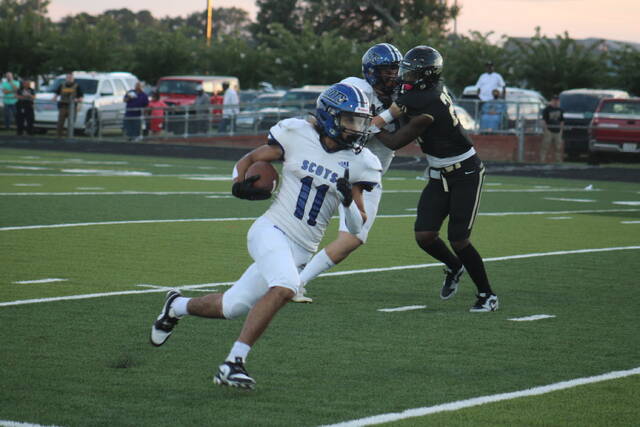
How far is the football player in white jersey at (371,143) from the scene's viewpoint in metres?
8.65

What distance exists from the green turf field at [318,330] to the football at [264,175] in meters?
1.01

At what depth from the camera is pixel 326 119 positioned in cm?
648

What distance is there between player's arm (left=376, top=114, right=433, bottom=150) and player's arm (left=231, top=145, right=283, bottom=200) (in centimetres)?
241

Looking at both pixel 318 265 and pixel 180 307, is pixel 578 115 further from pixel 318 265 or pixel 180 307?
pixel 180 307

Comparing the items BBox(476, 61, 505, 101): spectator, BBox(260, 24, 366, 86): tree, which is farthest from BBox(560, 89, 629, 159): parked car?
BBox(260, 24, 366, 86): tree

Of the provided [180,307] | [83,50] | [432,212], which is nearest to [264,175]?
[180,307]

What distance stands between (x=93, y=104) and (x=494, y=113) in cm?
1148

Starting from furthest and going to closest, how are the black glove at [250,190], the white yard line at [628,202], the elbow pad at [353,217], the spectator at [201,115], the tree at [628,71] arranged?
the tree at [628,71] → the spectator at [201,115] → the white yard line at [628,202] → the elbow pad at [353,217] → the black glove at [250,190]

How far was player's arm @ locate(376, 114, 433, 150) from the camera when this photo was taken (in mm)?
8812

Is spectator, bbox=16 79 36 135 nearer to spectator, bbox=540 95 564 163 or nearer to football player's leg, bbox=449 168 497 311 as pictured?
spectator, bbox=540 95 564 163

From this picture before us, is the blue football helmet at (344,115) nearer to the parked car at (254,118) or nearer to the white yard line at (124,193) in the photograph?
the white yard line at (124,193)

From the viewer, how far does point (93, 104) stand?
34.4 m

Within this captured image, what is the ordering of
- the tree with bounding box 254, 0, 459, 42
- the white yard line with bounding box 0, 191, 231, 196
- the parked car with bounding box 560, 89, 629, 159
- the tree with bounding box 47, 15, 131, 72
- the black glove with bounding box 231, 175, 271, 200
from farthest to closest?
the tree with bounding box 254, 0, 459, 42, the tree with bounding box 47, 15, 131, 72, the parked car with bounding box 560, 89, 629, 159, the white yard line with bounding box 0, 191, 231, 196, the black glove with bounding box 231, 175, 271, 200

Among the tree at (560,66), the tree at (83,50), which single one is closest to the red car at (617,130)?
the tree at (560,66)
